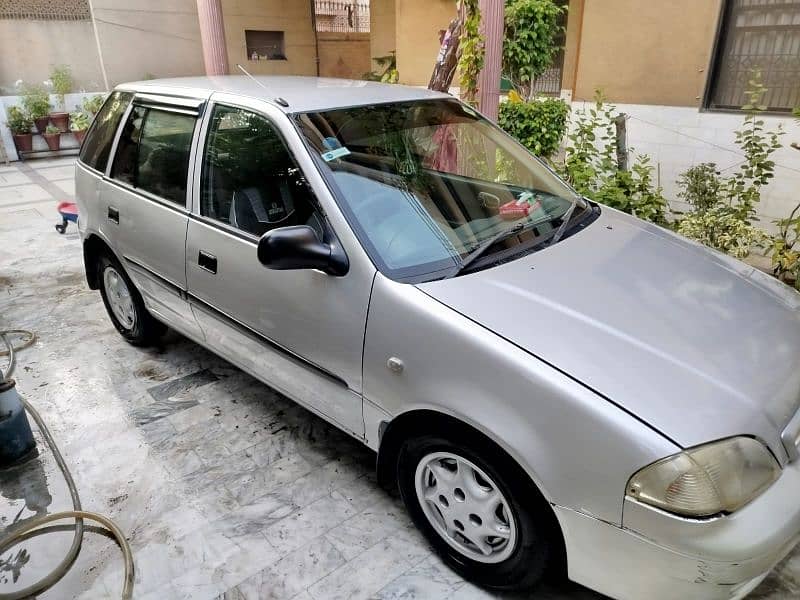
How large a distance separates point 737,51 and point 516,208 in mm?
4651

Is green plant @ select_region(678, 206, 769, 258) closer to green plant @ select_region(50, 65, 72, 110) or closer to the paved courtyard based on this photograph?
the paved courtyard

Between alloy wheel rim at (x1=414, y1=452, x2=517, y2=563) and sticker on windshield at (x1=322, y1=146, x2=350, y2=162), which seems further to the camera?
sticker on windshield at (x1=322, y1=146, x2=350, y2=162)

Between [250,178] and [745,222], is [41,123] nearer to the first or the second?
[250,178]

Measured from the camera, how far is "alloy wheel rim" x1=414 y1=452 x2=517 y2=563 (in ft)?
6.34

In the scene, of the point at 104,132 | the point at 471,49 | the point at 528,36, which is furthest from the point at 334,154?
the point at 528,36

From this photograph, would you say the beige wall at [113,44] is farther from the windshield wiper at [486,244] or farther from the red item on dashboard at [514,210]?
the windshield wiper at [486,244]

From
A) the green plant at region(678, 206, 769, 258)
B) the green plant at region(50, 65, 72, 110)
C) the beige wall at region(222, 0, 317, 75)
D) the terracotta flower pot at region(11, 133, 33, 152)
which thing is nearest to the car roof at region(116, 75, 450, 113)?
the green plant at region(678, 206, 769, 258)

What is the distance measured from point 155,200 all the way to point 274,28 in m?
13.4

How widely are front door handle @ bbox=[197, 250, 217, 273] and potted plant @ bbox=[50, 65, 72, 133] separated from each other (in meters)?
10.9

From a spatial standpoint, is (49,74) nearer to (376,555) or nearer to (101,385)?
(101,385)

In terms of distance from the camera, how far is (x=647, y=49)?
6242 mm

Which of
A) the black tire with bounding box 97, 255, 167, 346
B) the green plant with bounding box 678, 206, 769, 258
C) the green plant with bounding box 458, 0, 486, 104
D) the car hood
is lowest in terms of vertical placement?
the black tire with bounding box 97, 255, 167, 346

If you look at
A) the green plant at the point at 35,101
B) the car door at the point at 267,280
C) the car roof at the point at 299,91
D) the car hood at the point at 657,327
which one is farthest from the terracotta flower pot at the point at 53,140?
the car hood at the point at 657,327

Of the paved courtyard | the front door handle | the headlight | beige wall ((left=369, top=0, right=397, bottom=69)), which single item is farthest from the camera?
beige wall ((left=369, top=0, right=397, bottom=69))
